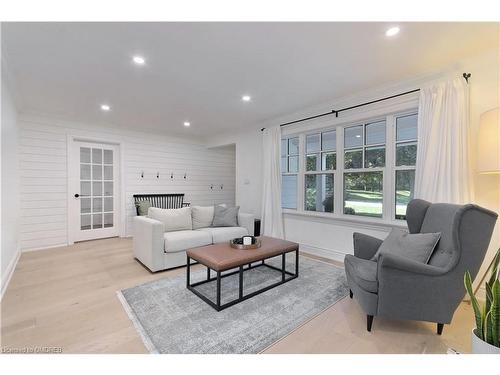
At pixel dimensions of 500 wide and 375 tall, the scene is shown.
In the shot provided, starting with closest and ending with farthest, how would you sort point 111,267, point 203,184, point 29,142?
point 111,267, point 29,142, point 203,184

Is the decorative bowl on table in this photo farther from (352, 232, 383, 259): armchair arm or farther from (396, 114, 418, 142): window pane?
(396, 114, 418, 142): window pane

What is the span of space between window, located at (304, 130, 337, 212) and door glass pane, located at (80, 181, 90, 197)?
4209 mm

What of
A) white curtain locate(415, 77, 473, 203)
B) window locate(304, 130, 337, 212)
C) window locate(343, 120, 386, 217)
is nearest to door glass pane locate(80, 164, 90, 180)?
window locate(304, 130, 337, 212)

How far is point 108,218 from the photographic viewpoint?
4.86 meters

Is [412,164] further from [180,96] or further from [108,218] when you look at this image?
[108,218]

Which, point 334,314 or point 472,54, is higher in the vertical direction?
point 472,54

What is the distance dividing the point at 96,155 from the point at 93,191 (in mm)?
731

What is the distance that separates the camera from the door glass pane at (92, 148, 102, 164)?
4688 millimetres

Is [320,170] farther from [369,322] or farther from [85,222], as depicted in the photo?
[85,222]

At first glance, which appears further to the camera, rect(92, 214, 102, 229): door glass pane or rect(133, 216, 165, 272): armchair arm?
rect(92, 214, 102, 229): door glass pane

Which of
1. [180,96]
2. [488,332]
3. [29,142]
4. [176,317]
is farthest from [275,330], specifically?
[29,142]

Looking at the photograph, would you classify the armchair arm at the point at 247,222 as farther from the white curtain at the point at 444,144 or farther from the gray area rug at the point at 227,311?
the white curtain at the point at 444,144

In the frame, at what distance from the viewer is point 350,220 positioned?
3414 millimetres
